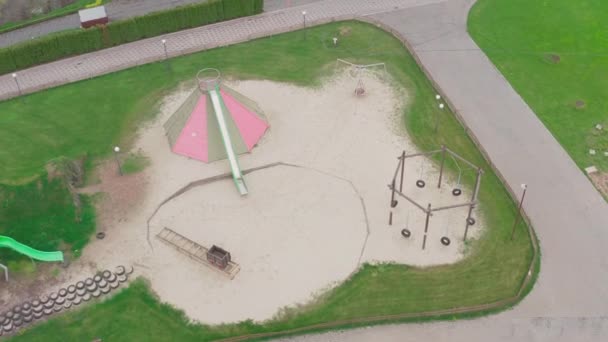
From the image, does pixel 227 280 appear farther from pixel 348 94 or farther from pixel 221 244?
pixel 348 94

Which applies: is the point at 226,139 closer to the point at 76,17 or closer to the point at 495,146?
the point at 495,146

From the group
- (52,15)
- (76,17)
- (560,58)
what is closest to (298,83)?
(560,58)

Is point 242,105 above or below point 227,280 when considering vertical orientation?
above

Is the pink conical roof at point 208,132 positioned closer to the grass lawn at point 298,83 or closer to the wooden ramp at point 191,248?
the grass lawn at point 298,83

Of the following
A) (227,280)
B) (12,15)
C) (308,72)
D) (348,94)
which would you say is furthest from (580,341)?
(12,15)

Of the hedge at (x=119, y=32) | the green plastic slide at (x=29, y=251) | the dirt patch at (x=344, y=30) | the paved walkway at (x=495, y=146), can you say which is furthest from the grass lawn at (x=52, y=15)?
the green plastic slide at (x=29, y=251)

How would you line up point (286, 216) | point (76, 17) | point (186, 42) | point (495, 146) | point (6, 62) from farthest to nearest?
point (76, 17) < point (186, 42) < point (6, 62) < point (495, 146) < point (286, 216)
